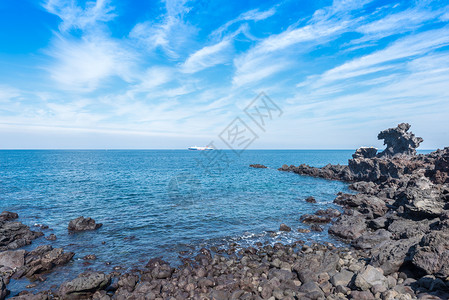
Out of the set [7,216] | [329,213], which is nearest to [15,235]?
[7,216]

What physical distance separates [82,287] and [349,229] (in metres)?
22.4

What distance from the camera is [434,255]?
1291 centimetres

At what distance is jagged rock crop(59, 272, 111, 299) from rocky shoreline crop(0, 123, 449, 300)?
0.05 meters

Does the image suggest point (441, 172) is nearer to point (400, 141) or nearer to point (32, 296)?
point (400, 141)

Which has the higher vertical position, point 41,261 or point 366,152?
point 366,152

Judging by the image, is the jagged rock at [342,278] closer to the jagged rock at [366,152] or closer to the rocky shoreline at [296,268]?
the rocky shoreline at [296,268]

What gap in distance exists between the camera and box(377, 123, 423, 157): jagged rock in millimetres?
72500

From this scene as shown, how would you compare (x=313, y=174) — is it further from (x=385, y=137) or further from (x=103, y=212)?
(x=103, y=212)

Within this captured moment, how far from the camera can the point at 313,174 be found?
7656 cm

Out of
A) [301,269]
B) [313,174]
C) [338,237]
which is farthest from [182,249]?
[313,174]

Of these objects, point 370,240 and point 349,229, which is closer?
point 370,240

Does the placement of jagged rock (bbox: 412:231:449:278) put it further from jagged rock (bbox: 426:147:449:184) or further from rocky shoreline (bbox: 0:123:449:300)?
jagged rock (bbox: 426:147:449:184)

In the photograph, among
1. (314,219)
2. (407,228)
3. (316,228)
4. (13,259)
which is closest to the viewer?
(13,259)

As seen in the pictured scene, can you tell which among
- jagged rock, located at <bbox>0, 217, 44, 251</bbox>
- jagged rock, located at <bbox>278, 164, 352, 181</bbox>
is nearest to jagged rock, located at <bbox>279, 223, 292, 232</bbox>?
jagged rock, located at <bbox>0, 217, 44, 251</bbox>
